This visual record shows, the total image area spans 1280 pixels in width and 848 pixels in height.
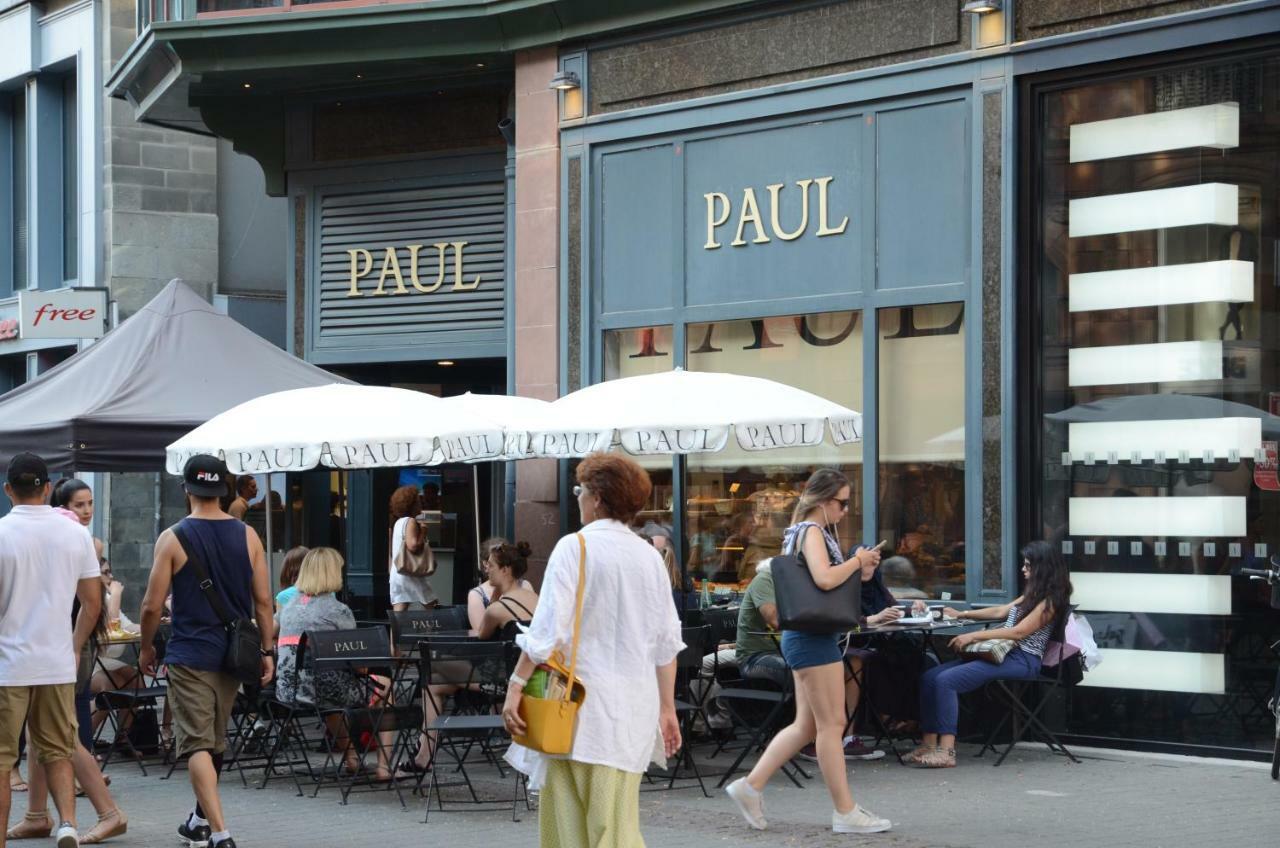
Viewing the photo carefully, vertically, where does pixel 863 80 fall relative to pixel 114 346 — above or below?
above

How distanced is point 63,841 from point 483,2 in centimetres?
880

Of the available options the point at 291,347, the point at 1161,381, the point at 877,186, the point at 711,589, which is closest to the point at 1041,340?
the point at 1161,381

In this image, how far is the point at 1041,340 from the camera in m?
12.1

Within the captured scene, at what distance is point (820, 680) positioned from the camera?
28.0ft

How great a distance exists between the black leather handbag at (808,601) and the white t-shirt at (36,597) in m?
3.27

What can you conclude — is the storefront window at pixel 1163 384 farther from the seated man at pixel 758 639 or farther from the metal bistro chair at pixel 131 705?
the metal bistro chair at pixel 131 705

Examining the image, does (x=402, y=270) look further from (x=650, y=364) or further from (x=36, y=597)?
(x=36, y=597)

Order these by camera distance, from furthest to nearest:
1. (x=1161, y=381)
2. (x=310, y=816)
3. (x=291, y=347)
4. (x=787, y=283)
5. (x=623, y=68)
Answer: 1. (x=291, y=347)
2. (x=623, y=68)
3. (x=787, y=283)
4. (x=1161, y=381)
5. (x=310, y=816)

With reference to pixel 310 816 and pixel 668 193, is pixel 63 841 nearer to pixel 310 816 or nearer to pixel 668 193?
pixel 310 816

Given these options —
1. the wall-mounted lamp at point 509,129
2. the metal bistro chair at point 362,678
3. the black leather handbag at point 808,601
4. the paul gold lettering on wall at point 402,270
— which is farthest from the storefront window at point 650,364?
the black leather handbag at point 808,601

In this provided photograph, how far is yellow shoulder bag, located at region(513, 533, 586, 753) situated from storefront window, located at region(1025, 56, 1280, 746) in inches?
243

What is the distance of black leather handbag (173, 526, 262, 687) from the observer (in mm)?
8258

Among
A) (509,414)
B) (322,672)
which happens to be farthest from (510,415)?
(322,672)

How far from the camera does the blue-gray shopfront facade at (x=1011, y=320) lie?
1122 centimetres
